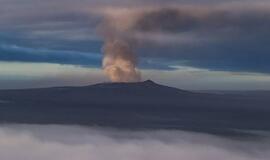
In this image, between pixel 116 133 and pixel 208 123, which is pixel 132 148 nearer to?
pixel 116 133

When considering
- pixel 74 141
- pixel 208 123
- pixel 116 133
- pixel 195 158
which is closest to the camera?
pixel 195 158

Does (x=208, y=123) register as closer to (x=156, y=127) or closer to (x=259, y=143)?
(x=156, y=127)

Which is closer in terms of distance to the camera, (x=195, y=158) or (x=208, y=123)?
(x=195, y=158)

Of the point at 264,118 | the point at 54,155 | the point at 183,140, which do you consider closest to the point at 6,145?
the point at 54,155

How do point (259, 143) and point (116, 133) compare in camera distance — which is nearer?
point (259, 143)

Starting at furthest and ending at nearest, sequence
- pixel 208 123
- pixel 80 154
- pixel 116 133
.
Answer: pixel 208 123
pixel 116 133
pixel 80 154

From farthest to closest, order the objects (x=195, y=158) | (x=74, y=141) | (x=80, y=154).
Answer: (x=74, y=141) < (x=80, y=154) < (x=195, y=158)

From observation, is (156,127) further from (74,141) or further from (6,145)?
(6,145)

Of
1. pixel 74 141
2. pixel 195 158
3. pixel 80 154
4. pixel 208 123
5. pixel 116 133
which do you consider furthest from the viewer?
pixel 208 123

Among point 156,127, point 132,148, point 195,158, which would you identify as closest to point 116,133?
point 156,127
